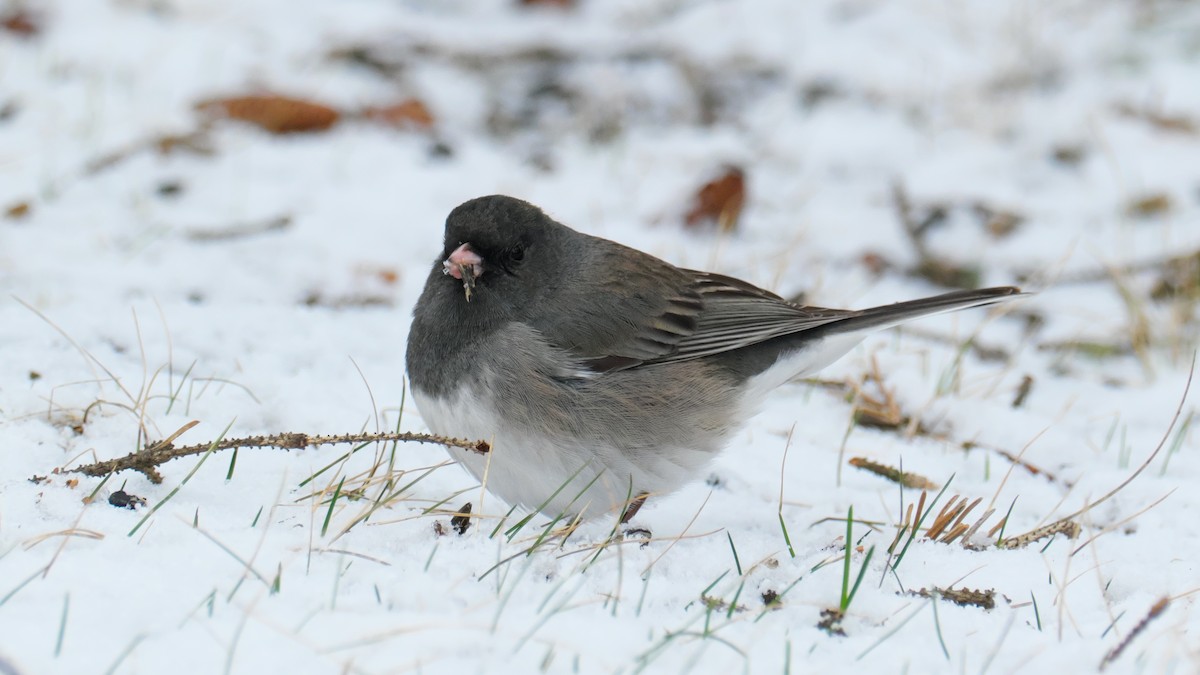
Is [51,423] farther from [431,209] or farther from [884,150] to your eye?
[884,150]

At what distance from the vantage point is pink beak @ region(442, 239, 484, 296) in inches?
122

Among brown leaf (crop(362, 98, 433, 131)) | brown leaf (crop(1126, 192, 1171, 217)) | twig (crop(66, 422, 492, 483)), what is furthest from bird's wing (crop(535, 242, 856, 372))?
brown leaf (crop(1126, 192, 1171, 217))

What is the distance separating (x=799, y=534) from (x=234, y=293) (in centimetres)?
230

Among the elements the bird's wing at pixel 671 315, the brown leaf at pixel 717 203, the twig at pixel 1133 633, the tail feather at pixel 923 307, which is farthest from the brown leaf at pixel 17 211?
the twig at pixel 1133 633

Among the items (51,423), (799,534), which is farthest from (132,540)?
(799,534)

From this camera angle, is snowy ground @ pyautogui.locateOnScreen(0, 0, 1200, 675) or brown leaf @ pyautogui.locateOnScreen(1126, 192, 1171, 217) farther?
brown leaf @ pyautogui.locateOnScreen(1126, 192, 1171, 217)

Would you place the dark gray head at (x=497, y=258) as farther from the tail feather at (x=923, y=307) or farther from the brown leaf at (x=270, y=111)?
the brown leaf at (x=270, y=111)

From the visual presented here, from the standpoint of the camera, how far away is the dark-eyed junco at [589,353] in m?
2.92

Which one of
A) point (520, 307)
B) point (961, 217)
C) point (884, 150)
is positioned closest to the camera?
point (520, 307)

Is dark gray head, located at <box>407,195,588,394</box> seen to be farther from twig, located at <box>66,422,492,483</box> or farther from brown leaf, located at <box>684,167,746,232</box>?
brown leaf, located at <box>684,167,746,232</box>

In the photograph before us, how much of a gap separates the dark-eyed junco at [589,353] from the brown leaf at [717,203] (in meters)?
1.78

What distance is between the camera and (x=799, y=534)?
3016mm

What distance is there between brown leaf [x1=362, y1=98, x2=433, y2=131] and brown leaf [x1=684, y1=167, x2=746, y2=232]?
4.66 ft

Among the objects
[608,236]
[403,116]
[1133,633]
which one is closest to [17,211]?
[403,116]
